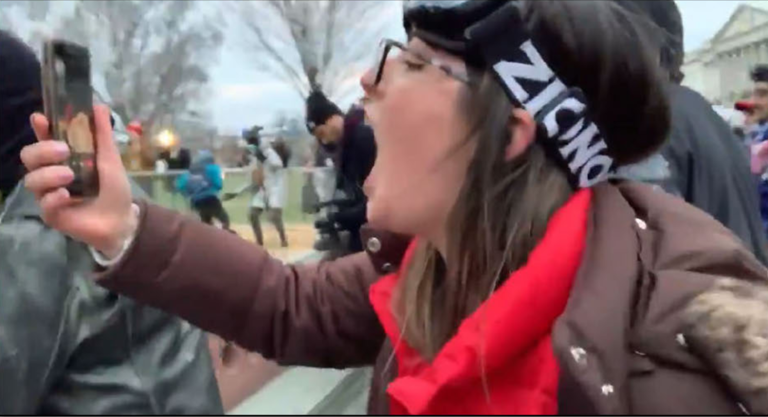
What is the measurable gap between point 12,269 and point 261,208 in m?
10.9

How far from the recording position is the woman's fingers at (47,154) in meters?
1.50

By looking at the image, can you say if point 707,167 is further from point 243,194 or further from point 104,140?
point 243,194

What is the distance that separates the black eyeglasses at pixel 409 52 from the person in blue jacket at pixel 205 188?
953 cm

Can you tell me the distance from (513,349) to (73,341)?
0.94 metres

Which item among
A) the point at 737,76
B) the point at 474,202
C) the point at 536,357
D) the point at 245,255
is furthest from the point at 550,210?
the point at 737,76

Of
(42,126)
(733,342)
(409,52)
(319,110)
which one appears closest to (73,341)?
(42,126)

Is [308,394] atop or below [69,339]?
below

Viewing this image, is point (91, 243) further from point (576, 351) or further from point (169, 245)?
point (576, 351)

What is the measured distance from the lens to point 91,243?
1573 mm

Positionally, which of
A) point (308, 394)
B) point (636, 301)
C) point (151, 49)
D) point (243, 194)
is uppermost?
point (636, 301)

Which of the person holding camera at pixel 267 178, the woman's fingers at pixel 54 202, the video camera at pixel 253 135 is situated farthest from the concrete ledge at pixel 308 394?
the video camera at pixel 253 135

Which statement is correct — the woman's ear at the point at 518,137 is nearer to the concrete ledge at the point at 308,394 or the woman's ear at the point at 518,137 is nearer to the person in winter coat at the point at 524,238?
the person in winter coat at the point at 524,238

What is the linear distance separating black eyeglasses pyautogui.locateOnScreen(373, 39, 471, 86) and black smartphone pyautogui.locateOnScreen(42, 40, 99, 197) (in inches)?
16.0

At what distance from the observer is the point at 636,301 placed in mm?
1306
